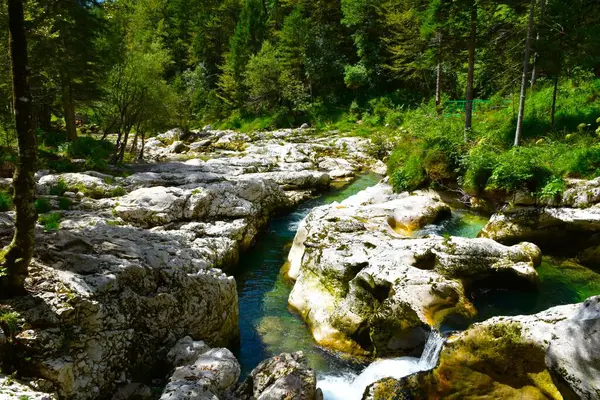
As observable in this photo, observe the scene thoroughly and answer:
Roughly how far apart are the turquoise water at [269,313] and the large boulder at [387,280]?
0.54m

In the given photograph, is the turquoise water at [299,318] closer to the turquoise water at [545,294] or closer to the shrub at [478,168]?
the turquoise water at [545,294]

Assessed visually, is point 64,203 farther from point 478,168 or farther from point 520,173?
point 520,173

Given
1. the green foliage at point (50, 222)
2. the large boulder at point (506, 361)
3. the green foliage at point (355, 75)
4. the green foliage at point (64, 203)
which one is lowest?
the large boulder at point (506, 361)

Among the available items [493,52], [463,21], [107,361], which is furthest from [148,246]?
[493,52]

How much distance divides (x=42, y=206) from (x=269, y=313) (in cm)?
974

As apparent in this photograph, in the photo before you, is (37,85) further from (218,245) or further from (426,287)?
(426,287)

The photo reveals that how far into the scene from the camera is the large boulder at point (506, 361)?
257 inches

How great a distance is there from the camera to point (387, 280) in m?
11.7

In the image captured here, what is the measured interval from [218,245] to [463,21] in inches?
717

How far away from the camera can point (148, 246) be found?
11.7 metres

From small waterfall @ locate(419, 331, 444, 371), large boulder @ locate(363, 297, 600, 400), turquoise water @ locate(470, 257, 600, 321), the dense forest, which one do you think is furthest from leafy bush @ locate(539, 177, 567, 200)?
small waterfall @ locate(419, 331, 444, 371)

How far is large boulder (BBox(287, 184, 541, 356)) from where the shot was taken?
11.0m

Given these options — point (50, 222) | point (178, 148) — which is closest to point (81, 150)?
point (50, 222)

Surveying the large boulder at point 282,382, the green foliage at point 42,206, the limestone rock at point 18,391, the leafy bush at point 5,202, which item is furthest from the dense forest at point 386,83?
the large boulder at point 282,382
